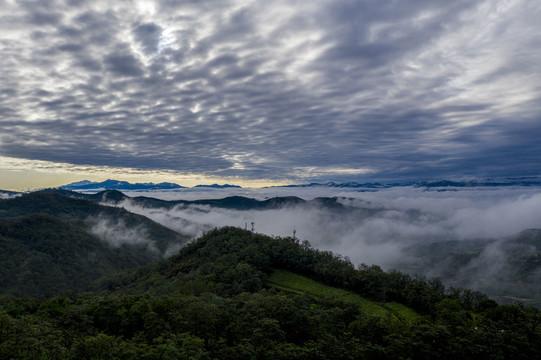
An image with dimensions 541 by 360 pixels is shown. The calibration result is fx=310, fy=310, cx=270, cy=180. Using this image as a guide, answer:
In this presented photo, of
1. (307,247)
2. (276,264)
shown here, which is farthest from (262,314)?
(307,247)

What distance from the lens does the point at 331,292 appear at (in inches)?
3883

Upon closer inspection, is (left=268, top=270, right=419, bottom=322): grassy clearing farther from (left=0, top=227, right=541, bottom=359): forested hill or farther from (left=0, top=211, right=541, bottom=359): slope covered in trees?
(left=0, top=211, right=541, bottom=359): slope covered in trees

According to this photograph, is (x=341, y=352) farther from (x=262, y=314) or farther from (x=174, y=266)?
(x=174, y=266)

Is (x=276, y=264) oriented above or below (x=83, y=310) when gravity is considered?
below

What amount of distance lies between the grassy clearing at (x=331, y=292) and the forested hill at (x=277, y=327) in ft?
2.42

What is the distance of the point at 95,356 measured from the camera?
101 ft

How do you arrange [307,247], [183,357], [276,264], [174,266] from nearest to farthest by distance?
1. [183,357]
2. [276,264]
3. [307,247]
4. [174,266]

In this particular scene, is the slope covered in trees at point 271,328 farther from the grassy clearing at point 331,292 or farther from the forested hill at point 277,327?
the grassy clearing at point 331,292

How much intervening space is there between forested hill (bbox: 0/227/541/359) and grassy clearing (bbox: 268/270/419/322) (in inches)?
29.0

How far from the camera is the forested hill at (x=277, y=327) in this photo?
111ft

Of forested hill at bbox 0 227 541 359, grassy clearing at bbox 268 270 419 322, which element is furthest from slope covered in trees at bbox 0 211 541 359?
grassy clearing at bbox 268 270 419 322

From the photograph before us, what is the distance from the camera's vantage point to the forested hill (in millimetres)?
33969

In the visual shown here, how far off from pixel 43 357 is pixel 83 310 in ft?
97.1

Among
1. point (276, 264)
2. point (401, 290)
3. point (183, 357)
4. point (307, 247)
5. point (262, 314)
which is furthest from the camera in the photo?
point (307, 247)
